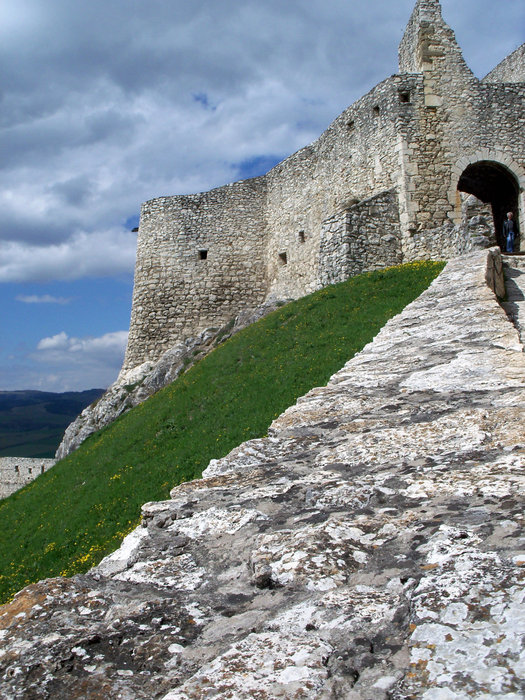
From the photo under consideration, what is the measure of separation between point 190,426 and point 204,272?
16949 mm

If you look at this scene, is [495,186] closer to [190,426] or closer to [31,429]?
[190,426]

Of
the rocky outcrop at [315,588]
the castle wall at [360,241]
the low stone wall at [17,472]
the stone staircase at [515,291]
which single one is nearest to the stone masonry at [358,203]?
the castle wall at [360,241]

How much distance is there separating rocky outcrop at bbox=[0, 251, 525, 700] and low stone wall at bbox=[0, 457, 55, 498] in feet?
92.0

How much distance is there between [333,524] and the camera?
2459 mm

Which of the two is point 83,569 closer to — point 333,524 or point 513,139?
point 333,524

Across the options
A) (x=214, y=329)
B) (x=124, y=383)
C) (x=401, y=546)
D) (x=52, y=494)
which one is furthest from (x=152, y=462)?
(x=124, y=383)

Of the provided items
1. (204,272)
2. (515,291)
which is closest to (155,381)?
(204,272)

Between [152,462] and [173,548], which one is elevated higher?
[173,548]

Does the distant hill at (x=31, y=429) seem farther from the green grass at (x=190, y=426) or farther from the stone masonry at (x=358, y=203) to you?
the green grass at (x=190, y=426)

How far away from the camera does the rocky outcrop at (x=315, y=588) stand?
165 cm

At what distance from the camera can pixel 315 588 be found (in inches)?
82.0

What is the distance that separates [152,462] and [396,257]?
36.2ft

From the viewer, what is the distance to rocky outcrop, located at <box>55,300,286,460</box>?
20547 millimetres

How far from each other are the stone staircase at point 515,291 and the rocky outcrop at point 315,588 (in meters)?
4.13
